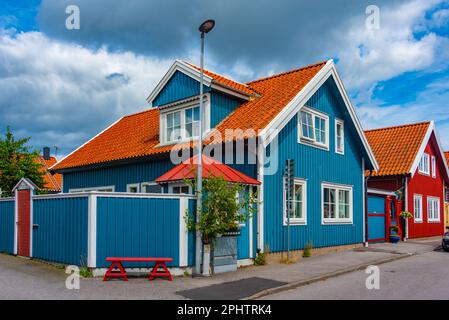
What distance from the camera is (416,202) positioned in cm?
2572

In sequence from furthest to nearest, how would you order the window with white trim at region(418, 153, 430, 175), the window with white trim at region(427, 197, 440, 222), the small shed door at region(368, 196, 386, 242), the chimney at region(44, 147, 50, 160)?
the chimney at region(44, 147, 50, 160), the window with white trim at region(427, 197, 440, 222), the window with white trim at region(418, 153, 430, 175), the small shed door at region(368, 196, 386, 242)

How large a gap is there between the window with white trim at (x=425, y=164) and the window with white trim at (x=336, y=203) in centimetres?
938

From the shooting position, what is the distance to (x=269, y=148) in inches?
573

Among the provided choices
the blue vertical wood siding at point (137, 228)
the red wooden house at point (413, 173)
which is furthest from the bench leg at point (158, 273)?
the red wooden house at point (413, 173)

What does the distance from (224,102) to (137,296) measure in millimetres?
8863

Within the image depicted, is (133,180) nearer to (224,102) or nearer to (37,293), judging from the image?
(224,102)

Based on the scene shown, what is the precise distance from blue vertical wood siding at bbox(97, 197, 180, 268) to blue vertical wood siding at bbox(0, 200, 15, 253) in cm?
565

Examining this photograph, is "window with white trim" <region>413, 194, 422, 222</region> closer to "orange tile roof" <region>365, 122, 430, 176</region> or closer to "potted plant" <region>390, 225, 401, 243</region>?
"orange tile roof" <region>365, 122, 430, 176</region>

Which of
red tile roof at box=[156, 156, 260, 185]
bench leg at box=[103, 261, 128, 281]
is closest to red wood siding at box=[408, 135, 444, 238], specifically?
red tile roof at box=[156, 156, 260, 185]

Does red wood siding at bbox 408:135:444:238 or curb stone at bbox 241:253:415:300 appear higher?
red wood siding at bbox 408:135:444:238

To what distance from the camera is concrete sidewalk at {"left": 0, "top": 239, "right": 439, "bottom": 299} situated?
9.21 meters

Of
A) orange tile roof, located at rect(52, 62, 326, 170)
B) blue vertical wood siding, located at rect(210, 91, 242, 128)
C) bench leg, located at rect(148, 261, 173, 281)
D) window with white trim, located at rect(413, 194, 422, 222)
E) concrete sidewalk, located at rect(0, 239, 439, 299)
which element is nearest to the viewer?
concrete sidewalk, located at rect(0, 239, 439, 299)

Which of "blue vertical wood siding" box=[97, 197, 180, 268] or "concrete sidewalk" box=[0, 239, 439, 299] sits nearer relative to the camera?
"concrete sidewalk" box=[0, 239, 439, 299]
